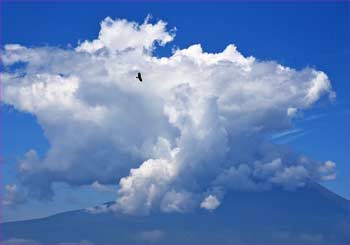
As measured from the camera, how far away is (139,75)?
6931 cm

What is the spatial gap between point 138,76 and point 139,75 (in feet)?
1.71

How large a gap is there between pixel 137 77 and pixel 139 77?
650 millimetres

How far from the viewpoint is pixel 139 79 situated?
6962 centimetres

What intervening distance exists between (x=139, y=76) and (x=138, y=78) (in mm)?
882

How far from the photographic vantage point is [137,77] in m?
69.4

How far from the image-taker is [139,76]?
6931 cm

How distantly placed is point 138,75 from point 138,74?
0.35 meters

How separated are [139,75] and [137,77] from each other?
3.01ft

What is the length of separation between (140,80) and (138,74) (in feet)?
6.87

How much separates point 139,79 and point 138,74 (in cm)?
166

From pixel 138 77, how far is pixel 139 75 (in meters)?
0.76

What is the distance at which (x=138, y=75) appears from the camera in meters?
69.6

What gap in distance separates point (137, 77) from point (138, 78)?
60 centimetres

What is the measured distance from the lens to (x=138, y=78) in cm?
6988
